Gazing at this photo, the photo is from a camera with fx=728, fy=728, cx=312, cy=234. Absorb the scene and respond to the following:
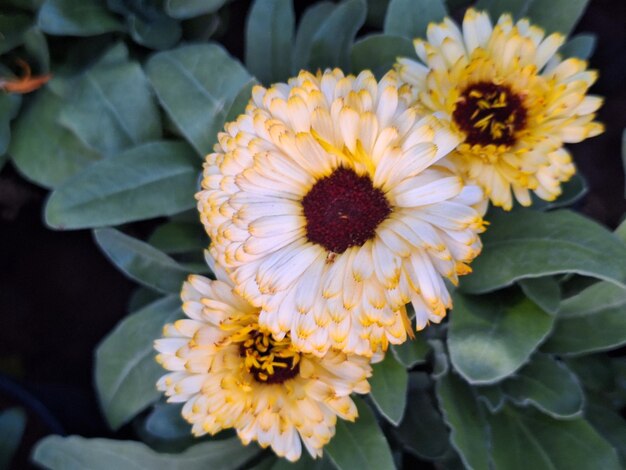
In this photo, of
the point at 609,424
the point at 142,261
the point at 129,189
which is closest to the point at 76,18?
the point at 129,189

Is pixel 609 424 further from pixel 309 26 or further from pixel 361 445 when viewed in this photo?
pixel 309 26

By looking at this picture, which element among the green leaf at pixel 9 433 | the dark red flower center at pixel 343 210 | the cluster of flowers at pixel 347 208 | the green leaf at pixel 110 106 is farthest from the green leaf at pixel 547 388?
the green leaf at pixel 9 433

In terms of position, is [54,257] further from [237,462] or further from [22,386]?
[237,462]

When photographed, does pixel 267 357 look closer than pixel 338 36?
Yes

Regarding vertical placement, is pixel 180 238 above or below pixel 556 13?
below

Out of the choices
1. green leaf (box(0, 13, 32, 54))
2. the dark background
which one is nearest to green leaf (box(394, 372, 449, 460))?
the dark background

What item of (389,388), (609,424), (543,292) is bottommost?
(609,424)
